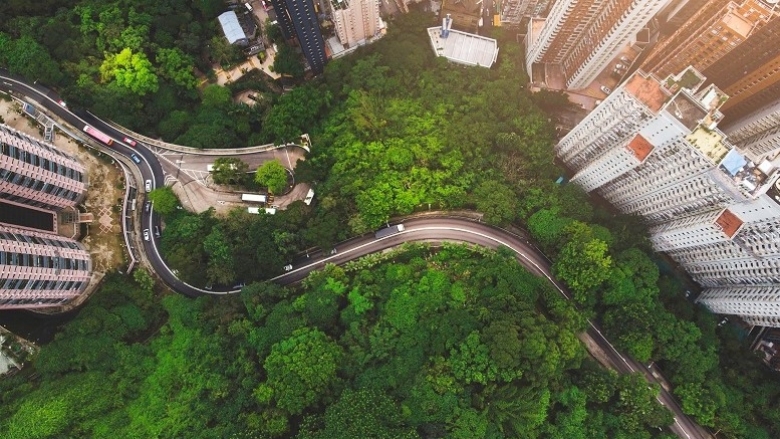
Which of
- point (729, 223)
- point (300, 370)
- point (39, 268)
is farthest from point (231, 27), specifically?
point (729, 223)

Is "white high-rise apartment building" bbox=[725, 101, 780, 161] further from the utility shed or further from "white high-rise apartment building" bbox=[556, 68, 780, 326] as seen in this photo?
the utility shed

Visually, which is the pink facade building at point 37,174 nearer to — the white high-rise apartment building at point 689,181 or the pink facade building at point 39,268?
the pink facade building at point 39,268

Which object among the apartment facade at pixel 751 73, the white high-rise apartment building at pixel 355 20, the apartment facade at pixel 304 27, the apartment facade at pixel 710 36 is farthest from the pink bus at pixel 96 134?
the apartment facade at pixel 751 73

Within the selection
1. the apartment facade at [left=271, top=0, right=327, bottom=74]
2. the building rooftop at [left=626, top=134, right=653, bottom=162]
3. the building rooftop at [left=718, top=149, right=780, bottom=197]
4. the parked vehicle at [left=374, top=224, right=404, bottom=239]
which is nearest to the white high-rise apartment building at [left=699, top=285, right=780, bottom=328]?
the building rooftop at [left=718, top=149, right=780, bottom=197]

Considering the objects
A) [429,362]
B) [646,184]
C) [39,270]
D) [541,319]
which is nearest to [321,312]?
[429,362]

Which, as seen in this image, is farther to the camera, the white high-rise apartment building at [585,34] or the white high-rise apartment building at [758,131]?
the white high-rise apartment building at [758,131]

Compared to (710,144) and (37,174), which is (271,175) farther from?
(710,144)
